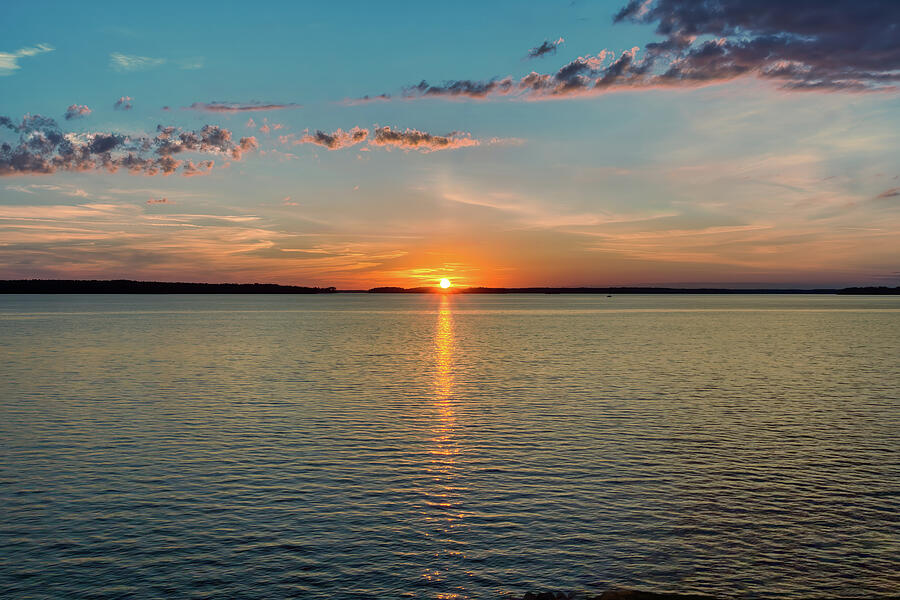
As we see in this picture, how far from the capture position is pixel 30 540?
20.3 meters

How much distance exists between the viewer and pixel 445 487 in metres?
26.5

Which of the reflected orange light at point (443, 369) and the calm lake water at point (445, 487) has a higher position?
the calm lake water at point (445, 487)

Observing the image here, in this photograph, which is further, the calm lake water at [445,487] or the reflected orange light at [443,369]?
the reflected orange light at [443,369]

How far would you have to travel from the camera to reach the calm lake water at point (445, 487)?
18156 millimetres

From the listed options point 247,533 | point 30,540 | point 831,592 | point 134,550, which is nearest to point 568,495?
point 831,592

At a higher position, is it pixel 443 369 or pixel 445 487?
pixel 445 487

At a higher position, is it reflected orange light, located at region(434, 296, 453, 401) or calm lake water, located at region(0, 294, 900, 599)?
calm lake water, located at region(0, 294, 900, 599)

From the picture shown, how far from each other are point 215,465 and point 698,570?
20338 millimetres

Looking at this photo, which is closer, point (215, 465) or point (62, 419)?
point (215, 465)

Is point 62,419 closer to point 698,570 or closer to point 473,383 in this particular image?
point 473,383

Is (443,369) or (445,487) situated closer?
(445,487)

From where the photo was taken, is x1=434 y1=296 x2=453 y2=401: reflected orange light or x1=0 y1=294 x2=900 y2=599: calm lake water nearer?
x1=0 y1=294 x2=900 y2=599: calm lake water

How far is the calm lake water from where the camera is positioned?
715 inches

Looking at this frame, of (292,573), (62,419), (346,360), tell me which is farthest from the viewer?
(346,360)
